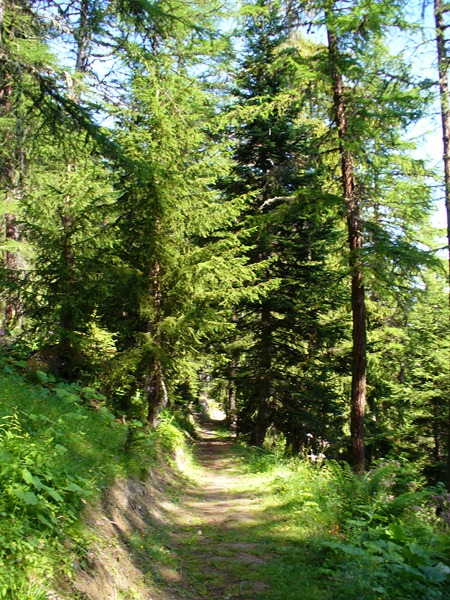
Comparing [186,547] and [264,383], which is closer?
[186,547]

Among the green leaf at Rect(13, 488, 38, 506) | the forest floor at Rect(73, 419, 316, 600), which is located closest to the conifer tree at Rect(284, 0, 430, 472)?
the forest floor at Rect(73, 419, 316, 600)

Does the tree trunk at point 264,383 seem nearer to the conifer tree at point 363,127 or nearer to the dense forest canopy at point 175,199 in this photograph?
the dense forest canopy at point 175,199

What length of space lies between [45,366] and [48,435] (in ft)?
12.9

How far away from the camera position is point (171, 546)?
18.5 feet

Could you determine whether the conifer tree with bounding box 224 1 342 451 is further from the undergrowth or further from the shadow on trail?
the undergrowth

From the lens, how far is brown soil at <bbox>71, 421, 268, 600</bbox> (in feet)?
13.3

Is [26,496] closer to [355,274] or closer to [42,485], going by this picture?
[42,485]

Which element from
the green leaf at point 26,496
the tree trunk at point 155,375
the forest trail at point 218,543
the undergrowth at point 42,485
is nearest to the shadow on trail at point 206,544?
the forest trail at point 218,543

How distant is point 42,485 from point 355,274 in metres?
8.74

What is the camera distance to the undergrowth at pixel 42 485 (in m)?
2.91

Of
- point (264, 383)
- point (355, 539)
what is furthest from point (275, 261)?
point (355, 539)

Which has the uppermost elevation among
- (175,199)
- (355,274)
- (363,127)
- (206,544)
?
(363,127)

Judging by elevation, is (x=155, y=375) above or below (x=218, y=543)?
above

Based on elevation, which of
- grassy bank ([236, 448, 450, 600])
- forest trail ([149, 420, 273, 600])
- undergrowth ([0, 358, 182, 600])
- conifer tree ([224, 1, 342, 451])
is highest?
conifer tree ([224, 1, 342, 451])
